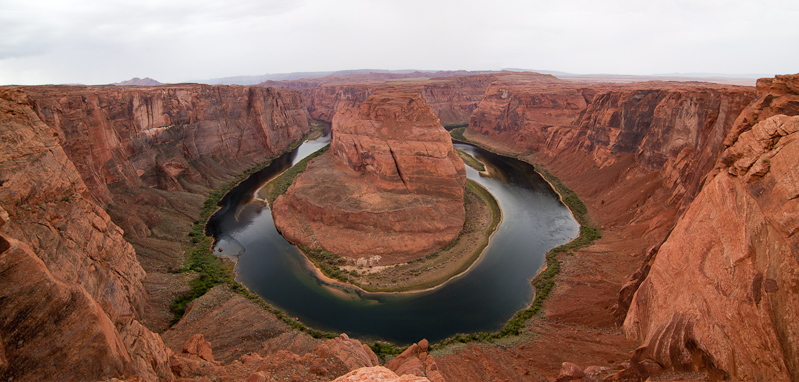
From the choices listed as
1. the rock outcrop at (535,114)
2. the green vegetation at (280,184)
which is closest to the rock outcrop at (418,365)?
the green vegetation at (280,184)

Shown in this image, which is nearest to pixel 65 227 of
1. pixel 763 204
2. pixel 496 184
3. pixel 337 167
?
pixel 763 204

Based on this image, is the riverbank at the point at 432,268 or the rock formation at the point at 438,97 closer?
the riverbank at the point at 432,268

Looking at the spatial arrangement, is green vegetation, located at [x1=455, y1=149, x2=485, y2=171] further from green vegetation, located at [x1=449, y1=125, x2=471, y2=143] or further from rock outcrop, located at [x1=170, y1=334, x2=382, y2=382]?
rock outcrop, located at [x1=170, y1=334, x2=382, y2=382]

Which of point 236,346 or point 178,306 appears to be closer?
point 236,346

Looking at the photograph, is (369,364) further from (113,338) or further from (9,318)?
(9,318)

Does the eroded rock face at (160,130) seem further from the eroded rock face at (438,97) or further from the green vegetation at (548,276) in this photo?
the eroded rock face at (438,97)

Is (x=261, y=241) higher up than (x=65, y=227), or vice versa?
(x=65, y=227)
